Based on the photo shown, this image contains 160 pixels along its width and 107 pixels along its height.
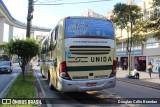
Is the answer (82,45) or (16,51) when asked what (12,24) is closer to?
(16,51)

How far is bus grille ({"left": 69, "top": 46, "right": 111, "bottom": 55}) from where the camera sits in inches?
444

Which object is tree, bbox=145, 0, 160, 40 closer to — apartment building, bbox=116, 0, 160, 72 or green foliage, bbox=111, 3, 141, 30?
green foliage, bbox=111, 3, 141, 30

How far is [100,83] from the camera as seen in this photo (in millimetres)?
11445

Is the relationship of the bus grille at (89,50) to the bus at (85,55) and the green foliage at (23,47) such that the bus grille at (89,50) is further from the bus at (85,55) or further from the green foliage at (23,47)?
the green foliage at (23,47)

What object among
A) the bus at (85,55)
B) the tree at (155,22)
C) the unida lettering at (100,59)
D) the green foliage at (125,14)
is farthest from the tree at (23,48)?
the green foliage at (125,14)

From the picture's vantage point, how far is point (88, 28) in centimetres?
1160

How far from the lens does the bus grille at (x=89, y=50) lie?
1127cm

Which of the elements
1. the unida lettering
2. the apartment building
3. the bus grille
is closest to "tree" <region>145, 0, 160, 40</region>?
the bus grille

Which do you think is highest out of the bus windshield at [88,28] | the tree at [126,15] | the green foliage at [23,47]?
the tree at [126,15]

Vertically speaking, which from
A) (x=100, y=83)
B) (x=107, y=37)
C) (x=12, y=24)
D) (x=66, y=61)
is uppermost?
(x=12, y=24)

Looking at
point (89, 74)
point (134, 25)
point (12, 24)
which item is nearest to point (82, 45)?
point (89, 74)

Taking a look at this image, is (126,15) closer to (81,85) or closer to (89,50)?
(89,50)

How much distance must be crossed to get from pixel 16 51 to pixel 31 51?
100 cm

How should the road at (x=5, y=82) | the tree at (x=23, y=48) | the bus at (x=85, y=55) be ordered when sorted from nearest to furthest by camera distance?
1. the bus at (x=85, y=55)
2. the road at (x=5, y=82)
3. the tree at (x=23, y=48)
